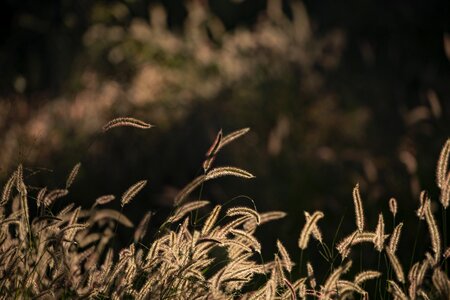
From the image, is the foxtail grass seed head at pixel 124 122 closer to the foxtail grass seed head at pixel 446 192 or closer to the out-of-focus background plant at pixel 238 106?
the foxtail grass seed head at pixel 446 192

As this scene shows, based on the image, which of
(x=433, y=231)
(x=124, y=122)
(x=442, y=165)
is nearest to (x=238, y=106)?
(x=124, y=122)

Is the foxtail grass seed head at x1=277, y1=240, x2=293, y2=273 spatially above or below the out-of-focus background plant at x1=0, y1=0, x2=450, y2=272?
above

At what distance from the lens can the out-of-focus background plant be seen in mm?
→ 5887

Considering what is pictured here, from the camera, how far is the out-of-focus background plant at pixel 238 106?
5.89m

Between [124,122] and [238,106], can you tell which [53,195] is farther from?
[238,106]

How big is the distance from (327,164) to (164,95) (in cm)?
245

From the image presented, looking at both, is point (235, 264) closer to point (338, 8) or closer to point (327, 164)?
point (327, 164)

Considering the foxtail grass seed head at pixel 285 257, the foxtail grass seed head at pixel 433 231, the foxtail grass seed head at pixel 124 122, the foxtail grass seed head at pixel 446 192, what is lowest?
the foxtail grass seed head at pixel 285 257

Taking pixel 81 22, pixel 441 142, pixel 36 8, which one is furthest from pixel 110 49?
pixel 441 142

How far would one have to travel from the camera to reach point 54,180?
20.0ft

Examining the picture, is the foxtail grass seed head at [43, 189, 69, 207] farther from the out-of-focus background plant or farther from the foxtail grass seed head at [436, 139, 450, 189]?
the out-of-focus background plant

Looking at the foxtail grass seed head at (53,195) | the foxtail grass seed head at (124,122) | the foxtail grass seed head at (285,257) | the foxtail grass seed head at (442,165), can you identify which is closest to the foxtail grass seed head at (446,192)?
the foxtail grass seed head at (442,165)

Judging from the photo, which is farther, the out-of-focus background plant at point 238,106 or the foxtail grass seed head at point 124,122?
the out-of-focus background plant at point 238,106

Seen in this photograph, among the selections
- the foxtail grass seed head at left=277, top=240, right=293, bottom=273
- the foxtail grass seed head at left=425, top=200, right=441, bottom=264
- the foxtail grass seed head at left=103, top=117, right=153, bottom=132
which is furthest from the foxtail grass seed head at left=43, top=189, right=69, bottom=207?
the foxtail grass seed head at left=425, top=200, right=441, bottom=264
